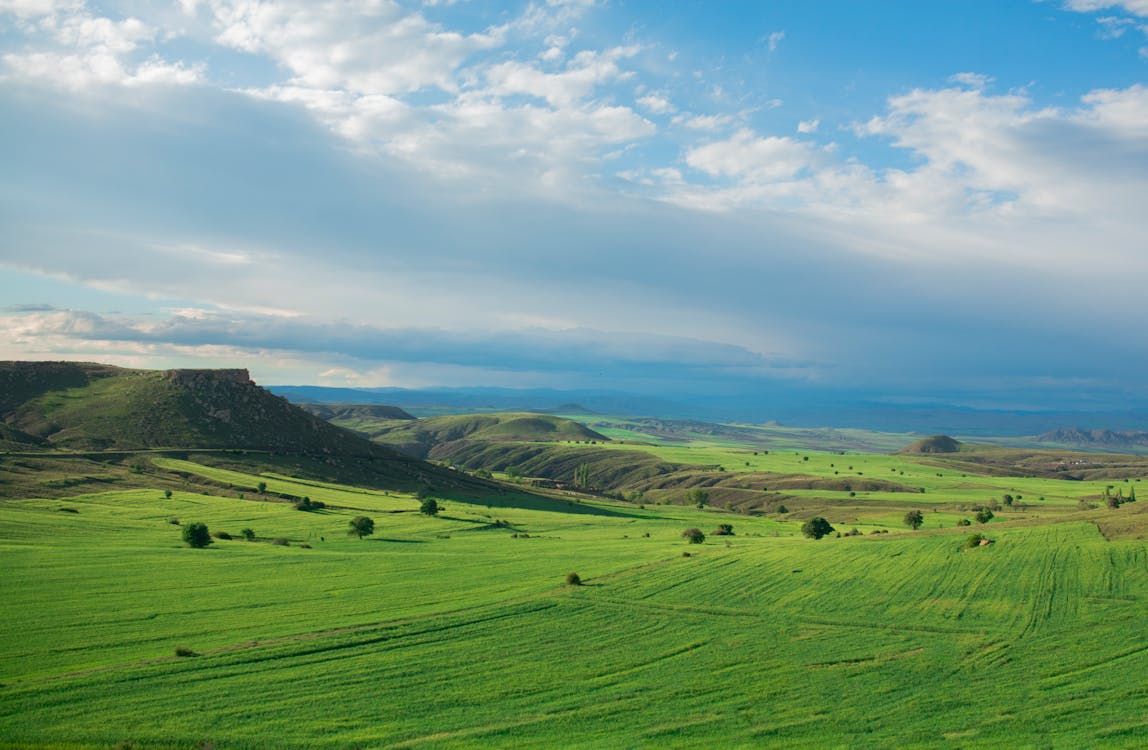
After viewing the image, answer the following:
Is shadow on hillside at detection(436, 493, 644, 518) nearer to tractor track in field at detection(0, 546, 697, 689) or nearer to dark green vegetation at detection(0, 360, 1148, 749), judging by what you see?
dark green vegetation at detection(0, 360, 1148, 749)

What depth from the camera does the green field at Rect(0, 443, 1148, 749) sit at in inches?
1281

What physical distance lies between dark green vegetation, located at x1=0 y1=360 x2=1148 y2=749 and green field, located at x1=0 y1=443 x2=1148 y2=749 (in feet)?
0.69

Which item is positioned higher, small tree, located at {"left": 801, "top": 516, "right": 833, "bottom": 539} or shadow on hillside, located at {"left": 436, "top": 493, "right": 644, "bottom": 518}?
small tree, located at {"left": 801, "top": 516, "right": 833, "bottom": 539}

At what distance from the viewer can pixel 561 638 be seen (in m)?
47.2

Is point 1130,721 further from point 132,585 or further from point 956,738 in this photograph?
point 132,585

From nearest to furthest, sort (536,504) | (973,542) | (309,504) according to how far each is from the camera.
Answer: (973,542), (309,504), (536,504)

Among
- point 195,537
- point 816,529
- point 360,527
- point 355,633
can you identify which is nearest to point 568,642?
point 355,633

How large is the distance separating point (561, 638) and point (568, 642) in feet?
3.54

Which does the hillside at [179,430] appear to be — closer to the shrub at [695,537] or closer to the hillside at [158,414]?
the hillside at [158,414]

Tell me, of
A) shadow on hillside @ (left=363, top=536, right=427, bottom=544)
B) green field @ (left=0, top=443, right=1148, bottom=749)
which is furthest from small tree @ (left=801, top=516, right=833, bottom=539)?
shadow on hillside @ (left=363, top=536, right=427, bottom=544)

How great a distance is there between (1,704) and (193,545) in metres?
47.7

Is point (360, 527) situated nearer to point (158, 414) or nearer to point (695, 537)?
point (695, 537)

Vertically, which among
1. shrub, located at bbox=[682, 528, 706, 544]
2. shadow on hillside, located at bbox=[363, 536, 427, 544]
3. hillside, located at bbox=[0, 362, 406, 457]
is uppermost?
hillside, located at bbox=[0, 362, 406, 457]

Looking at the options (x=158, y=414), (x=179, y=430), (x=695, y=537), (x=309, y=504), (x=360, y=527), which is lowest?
(x=309, y=504)
